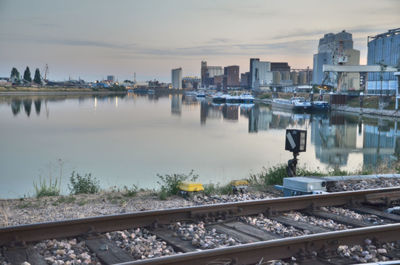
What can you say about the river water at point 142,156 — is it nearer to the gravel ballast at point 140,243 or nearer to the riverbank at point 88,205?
the riverbank at point 88,205

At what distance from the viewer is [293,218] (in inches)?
307

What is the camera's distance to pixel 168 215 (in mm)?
7207

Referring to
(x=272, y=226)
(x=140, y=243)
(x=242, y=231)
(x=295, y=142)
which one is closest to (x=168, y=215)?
(x=140, y=243)

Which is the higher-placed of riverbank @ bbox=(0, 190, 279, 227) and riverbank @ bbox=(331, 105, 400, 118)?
riverbank @ bbox=(0, 190, 279, 227)

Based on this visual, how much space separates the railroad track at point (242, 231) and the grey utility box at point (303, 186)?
740mm

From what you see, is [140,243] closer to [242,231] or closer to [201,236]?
[201,236]

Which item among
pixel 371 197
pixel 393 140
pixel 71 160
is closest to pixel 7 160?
pixel 71 160

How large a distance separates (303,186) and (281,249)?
4.01 m

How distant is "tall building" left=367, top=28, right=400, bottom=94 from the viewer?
3990 inches

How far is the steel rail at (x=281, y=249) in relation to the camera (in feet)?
16.5

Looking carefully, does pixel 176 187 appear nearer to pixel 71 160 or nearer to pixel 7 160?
pixel 71 160

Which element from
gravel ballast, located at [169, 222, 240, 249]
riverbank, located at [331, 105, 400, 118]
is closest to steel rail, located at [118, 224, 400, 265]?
gravel ballast, located at [169, 222, 240, 249]

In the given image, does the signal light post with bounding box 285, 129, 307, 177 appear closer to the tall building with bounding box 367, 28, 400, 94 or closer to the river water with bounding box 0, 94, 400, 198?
the river water with bounding box 0, 94, 400, 198

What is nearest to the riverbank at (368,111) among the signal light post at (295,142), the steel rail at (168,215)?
the signal light post at (295,142)
